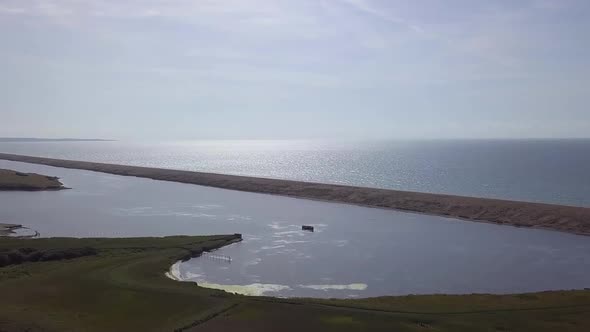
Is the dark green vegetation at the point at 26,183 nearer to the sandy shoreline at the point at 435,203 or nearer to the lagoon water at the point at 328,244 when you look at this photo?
the lagoon water at the point at 328,244

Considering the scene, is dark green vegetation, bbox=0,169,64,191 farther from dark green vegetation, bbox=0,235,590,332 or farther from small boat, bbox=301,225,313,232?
dark green vegetation, bbox=0,235,590,332

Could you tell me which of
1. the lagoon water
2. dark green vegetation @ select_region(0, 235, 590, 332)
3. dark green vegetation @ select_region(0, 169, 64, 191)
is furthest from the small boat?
dark green vegetation @ select_region(0, 169, 64, 191)

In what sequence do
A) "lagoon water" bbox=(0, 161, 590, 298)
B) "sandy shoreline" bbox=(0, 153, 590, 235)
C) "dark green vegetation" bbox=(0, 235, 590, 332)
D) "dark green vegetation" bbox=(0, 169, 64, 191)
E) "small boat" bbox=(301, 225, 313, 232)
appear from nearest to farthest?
"dark green vegetation" bbox=(0, 235, 590, 332)
"lagoon water" bbox=(0, 161, 590, 298)
"small boat" bbox=(301, 225, 313, 232)
"sandy shoreline" bbox=(0, 153, 590, 235)
"dark green vegetation" bbox=(0, 169, 64, 191)

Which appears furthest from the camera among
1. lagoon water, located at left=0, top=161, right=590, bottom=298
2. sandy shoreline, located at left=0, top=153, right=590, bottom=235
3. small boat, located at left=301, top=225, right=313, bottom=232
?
sandy shoreline, located at left=0, top=153, right=590, bottom=235

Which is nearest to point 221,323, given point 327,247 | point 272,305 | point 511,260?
point 272,305

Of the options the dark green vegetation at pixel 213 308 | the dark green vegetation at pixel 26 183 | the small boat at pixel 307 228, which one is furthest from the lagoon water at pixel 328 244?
the dark green vegetation at pixel 26 183

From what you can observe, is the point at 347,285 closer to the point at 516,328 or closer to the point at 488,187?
the point at 516,328

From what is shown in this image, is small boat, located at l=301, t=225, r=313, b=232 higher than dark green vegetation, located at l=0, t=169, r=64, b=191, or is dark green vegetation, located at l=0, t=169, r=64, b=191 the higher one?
dark green vegetation, located at l=0, t=169, r=64, b=191
